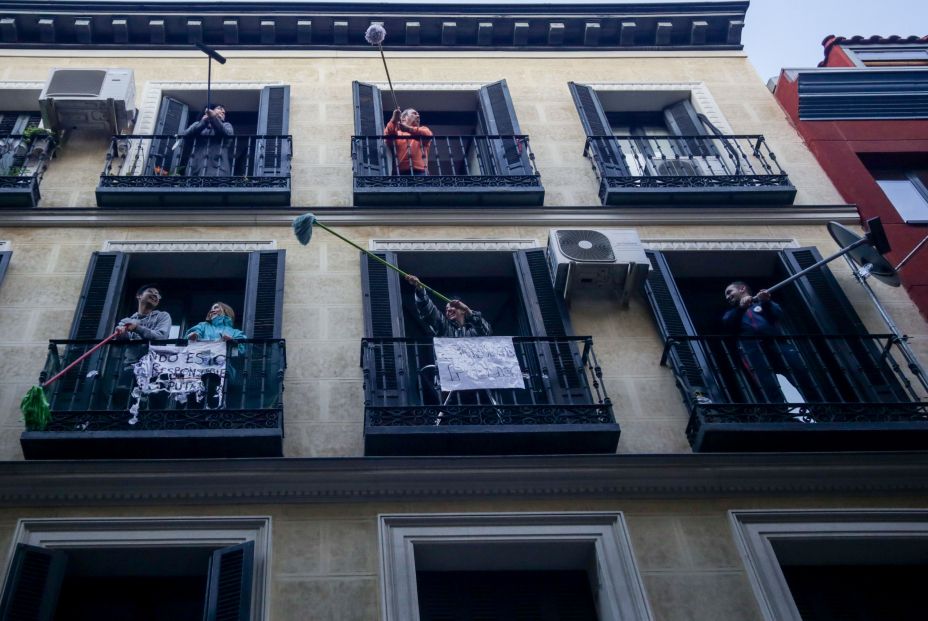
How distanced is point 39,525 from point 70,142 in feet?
21.0

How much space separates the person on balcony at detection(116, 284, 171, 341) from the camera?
9617mm

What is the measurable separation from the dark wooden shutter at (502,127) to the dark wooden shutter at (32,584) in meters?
7.17

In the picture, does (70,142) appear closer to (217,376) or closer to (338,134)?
(338,134)

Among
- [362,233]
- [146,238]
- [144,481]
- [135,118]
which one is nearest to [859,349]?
[362,233]

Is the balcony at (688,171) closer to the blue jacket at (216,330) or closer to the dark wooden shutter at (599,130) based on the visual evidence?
the dark wooden shutter at (599,130)

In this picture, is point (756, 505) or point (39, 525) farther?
point (756, 505)

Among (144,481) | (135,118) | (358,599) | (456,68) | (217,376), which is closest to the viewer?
(358,599)

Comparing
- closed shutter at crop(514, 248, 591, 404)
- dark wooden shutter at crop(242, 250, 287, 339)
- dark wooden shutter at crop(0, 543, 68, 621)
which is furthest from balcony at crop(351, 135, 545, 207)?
dark wooden shutter at crop(0, 543, 68, 621)

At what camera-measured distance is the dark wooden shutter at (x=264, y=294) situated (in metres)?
10.1

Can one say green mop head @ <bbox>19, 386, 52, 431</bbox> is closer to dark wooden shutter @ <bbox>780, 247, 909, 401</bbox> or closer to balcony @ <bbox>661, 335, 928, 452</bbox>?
balcony @ <bbox>661, 335, 928, 452</bbox>

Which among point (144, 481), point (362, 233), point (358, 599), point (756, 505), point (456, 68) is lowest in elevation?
point (358, 599)

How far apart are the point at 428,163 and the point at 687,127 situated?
375 centimetres

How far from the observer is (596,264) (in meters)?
10.7

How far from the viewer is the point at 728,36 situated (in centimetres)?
1586
